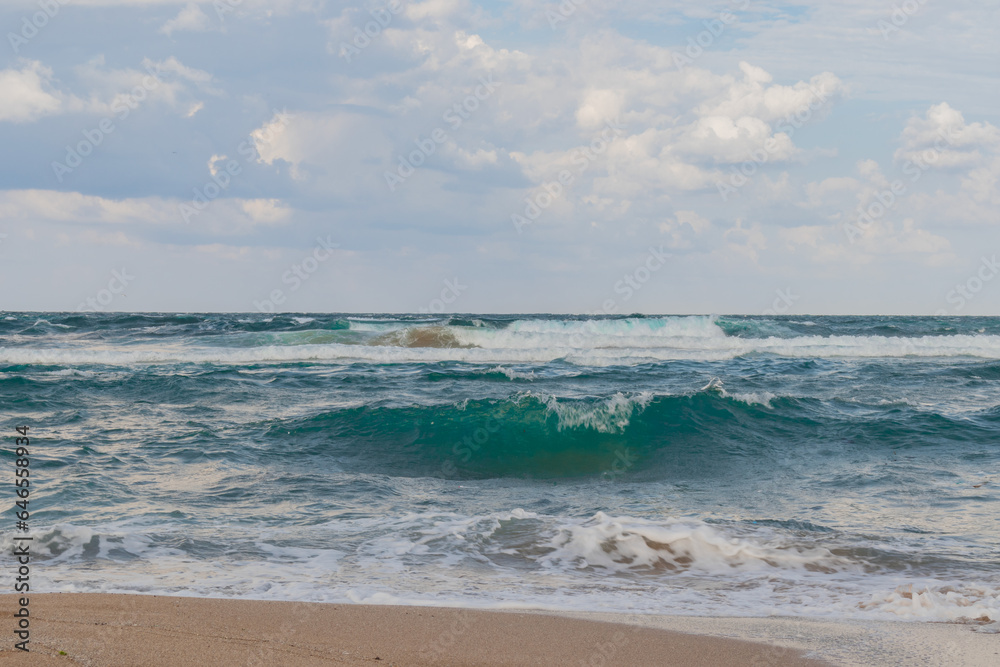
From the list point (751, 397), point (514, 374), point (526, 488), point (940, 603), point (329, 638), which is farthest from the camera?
point (514, 374)

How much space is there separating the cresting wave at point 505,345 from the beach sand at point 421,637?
54.4 feet

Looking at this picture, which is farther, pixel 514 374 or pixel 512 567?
pixel 514 374

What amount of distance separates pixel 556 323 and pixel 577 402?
25.5 metres

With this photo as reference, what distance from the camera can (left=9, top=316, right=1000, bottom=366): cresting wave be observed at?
22.2m

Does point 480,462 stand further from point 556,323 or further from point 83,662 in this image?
point 556,323

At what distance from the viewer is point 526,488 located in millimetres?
8078

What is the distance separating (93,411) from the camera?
38.9ft

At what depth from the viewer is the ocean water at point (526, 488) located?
4.59 meters

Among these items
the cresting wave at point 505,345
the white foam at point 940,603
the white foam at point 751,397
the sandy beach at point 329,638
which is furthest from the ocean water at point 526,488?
the cresting wave at point 505,345

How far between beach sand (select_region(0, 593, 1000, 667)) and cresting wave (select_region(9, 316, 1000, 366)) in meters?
16.6

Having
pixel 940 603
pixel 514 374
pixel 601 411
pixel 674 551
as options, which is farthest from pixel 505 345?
pixel 940 603

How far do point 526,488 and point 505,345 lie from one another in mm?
22939

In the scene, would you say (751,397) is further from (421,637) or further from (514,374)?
(421,637)

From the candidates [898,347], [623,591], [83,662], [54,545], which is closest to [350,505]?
[54,545]
